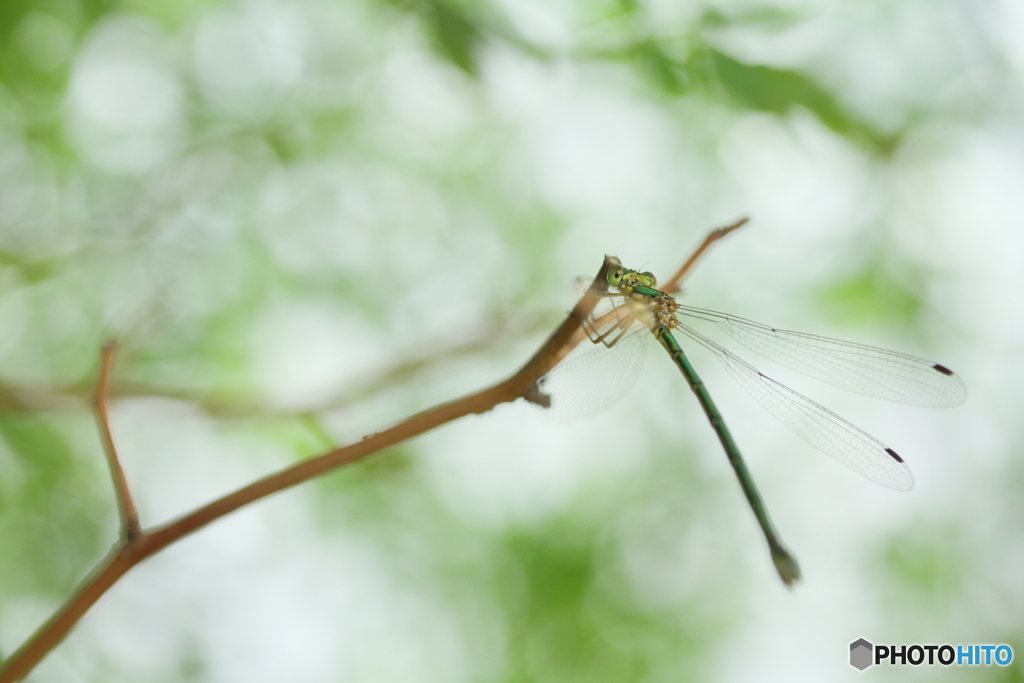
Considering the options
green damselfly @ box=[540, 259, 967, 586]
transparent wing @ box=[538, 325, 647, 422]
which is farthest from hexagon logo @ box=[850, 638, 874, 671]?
transparent wing @ box=[538, 325, 647, 422]

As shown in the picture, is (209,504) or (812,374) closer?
(209,504)

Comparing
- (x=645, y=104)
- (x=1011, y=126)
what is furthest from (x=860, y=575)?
(x=645, y=104)

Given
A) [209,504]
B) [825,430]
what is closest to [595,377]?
[825,430]

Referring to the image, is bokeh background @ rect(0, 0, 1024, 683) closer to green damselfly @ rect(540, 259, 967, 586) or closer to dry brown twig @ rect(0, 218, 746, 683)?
green damselfly @ rect(540, 259, 967, 586)

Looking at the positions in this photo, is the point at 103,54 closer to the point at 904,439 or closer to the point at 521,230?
the point at 521,230

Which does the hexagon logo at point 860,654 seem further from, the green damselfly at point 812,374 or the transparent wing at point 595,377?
the transparent wing at point 595,377

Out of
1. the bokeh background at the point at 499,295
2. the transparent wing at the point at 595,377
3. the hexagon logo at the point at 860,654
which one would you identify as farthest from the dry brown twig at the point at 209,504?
the hexagon logo at the point at 860,654

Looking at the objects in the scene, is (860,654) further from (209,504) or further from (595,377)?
(209,504)
